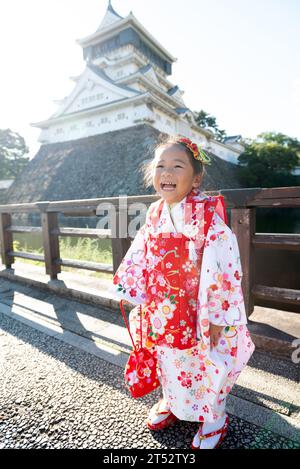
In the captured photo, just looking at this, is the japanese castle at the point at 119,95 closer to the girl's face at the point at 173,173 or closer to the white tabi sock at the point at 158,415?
the girl's face at the point at 173,173

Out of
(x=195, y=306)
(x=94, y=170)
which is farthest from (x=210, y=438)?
(x=94, y=170)

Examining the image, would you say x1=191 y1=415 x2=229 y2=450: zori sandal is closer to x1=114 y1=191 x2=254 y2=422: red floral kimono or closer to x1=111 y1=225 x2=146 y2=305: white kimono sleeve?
x1=114 y1=191 x2=254 y2=422: red floral kimono

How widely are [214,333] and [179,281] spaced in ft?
1.03

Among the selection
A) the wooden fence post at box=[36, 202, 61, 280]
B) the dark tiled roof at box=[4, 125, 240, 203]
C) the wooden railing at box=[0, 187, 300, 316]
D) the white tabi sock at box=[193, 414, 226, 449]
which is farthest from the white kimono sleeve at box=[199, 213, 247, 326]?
the dark tiled roof at box=[4, 125, 240, 203]

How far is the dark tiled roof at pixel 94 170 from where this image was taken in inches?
763

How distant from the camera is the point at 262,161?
94.2 ft

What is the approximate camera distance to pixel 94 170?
21.3 meters

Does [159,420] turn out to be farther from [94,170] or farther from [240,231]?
[94,170]

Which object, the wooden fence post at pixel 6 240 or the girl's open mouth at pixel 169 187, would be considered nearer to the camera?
the girl's open mouth at pixel 169 187

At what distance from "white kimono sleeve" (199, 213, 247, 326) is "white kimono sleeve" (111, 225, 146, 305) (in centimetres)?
41

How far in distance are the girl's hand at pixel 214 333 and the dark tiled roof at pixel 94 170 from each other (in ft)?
52.5

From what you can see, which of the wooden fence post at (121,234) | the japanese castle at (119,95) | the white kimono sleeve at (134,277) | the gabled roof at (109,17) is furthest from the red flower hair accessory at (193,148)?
the gabled roof at (109,17)

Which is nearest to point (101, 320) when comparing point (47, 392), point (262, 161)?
point (47, 392)

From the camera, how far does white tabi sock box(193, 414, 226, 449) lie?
1.48 metres
